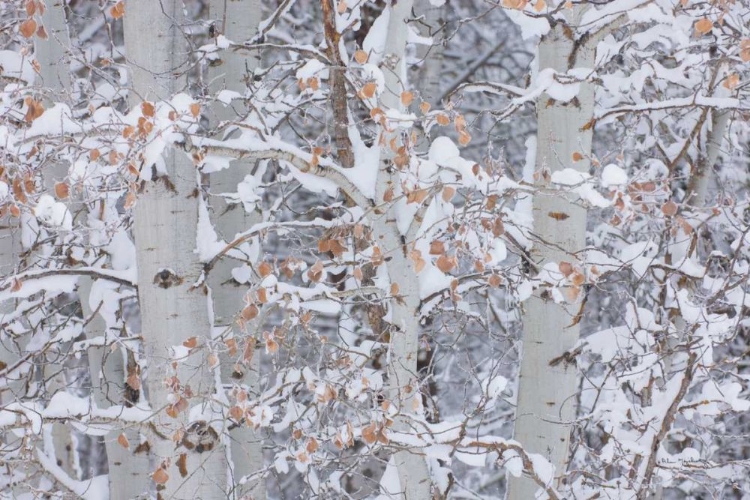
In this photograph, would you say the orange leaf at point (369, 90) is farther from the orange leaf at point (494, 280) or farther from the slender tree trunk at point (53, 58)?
the slender tree trunk at point (53, 58)

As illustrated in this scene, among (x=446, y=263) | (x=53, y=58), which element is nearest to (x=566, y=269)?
(x=446, y=263)

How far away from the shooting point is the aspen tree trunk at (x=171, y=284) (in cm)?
244

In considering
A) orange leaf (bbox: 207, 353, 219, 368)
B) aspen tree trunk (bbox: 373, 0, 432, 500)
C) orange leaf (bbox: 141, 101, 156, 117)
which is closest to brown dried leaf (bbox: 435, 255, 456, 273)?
aspen tree trunk (bbox: 373, 0, 432, 500)

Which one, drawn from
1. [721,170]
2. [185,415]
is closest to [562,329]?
[185,415]

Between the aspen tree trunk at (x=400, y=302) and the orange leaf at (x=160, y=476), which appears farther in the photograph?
the aspen tree trunk at (x=400, y=302)

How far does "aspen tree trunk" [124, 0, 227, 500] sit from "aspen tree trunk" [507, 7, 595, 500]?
4.22 ft

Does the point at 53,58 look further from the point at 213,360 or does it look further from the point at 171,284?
the point at 213,360

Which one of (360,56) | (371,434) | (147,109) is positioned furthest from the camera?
(371,434)

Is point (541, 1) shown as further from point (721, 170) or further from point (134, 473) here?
point (721, 170)

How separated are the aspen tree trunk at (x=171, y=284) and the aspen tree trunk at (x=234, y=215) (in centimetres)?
87

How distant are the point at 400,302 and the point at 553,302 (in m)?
0.74

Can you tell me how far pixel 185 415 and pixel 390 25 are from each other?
1.55m

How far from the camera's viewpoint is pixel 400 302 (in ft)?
8.58

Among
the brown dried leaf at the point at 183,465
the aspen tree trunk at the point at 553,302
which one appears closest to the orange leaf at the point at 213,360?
the brown dried leaf at the point at 183,465
